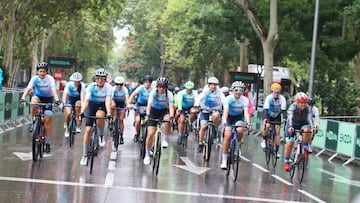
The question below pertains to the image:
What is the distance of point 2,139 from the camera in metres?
18.3

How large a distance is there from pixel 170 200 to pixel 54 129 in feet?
45.0

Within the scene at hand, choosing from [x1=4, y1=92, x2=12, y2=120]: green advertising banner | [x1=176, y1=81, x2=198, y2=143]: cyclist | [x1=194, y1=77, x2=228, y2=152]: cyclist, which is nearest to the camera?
[x1=194, y1=77, x2=228, y2=152]: cyclist

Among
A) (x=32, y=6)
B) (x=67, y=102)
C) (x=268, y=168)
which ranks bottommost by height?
(x=268, y=168)

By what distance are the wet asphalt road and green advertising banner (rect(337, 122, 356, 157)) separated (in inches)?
30.2

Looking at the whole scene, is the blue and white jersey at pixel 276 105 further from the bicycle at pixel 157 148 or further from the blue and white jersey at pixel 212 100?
the bicycle at pixel 157 148

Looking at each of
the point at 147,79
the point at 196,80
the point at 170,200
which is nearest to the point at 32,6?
the point at 147,79

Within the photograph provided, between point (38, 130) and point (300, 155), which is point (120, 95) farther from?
point (300, 155)

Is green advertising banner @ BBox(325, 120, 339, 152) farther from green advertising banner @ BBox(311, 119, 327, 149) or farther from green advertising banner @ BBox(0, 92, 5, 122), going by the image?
green advertising banner @ BBox(0, 92, 5, 122)

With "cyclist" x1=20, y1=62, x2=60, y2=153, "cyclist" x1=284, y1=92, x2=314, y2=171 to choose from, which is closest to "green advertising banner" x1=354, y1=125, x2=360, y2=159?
"cyclist" x1=284, y1=92, x2=314, y2=171

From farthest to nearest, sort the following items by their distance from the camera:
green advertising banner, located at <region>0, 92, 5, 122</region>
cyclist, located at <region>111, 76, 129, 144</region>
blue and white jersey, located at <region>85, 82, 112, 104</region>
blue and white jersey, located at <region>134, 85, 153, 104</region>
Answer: green advertising banner, located at <region>0, 92, 5, 122</region>
cyclist, located at <region>111, 76, 129, 144</region>
blue and white jersey, located at <region>134, 85, 153, 104</region>
blue and white jersey, located at <region>85, 82, 112, 104</region>

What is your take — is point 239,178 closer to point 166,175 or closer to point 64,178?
point 166,175

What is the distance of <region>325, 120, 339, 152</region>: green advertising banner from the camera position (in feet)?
62.8

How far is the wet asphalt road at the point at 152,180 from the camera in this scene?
10.1 metres

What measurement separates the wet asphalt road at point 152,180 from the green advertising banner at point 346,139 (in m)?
0.77
